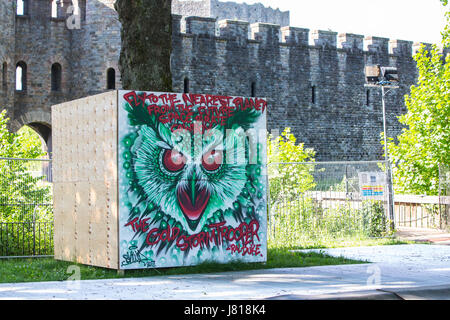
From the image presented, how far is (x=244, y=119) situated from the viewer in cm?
1034

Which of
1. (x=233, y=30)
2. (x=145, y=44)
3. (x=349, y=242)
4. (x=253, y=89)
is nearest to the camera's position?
(x=145, y=44)

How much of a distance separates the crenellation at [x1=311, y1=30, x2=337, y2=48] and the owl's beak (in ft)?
70.5

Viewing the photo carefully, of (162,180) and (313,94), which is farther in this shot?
(313,94)

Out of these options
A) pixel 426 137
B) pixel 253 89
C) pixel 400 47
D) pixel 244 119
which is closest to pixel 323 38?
pixel 253 89

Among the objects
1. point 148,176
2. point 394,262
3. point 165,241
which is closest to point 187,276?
point 165,241

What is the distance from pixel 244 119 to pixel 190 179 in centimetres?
123

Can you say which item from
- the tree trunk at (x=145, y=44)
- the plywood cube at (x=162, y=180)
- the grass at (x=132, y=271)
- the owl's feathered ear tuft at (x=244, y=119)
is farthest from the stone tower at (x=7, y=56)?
the owl's feathered ear tuft at (x=244, y=119)

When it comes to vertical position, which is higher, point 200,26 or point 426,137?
point 200,26

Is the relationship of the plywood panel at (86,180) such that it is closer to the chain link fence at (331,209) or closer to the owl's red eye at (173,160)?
the owl's red eye at (173,160)

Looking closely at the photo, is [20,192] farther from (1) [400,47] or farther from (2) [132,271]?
(1) [400,47]

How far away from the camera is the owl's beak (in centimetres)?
979

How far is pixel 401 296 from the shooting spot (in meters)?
7.71

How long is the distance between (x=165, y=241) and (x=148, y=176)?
2.97ft
